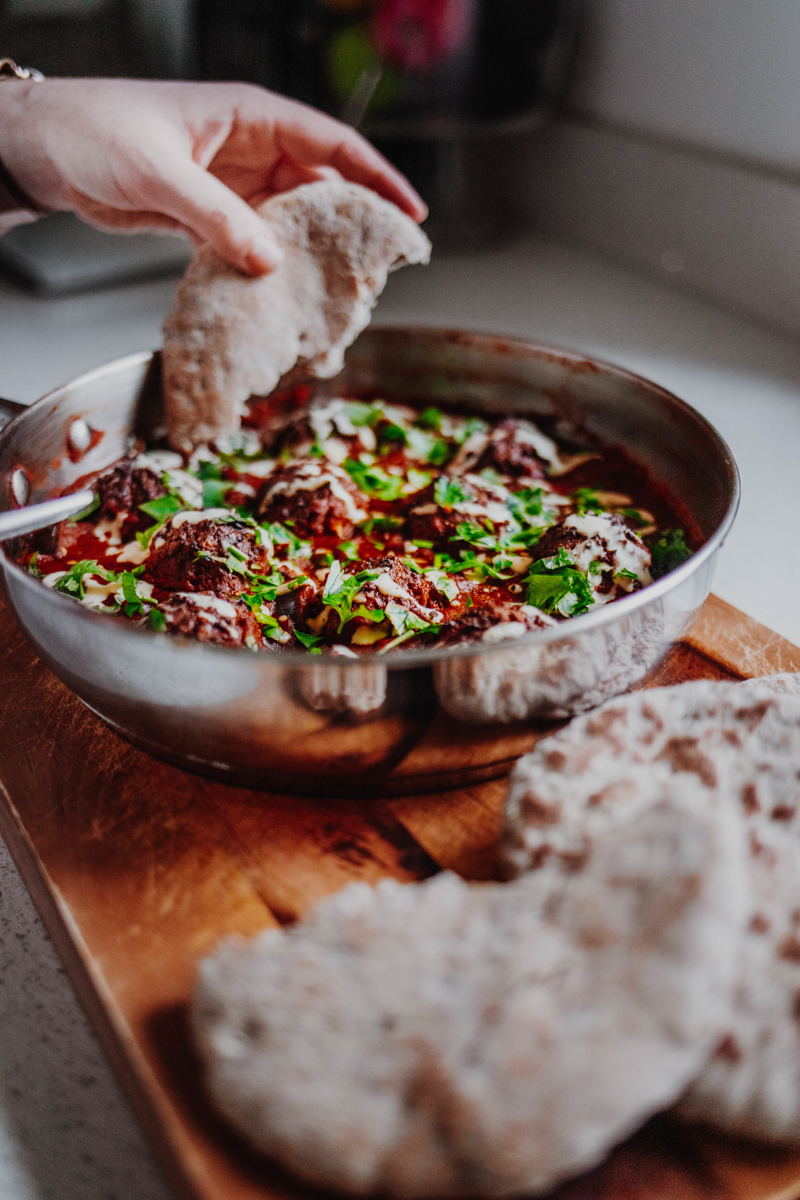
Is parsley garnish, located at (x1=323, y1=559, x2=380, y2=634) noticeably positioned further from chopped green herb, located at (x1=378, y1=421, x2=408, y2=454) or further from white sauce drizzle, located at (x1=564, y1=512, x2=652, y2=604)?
chopped green herb, located at (x1=378, y1=421, x2=408, y2=454)

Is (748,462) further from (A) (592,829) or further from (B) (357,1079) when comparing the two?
(B) (357,1079)

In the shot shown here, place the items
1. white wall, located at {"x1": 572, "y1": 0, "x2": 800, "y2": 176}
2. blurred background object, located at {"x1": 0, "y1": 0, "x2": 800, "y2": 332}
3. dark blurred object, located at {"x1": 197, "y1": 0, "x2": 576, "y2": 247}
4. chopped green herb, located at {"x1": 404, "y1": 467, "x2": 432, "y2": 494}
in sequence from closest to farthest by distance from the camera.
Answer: chopped green herb, located at {"x1": 404, "y1": 467, "x2": 432, "y2": 494} < white wall, located at {"x1": 572, "y1": 0, "x2": 800, "y2": 176} < blurred background object, located at {"x1": 0, "y1": 0, "x2": 800, "y2": 332} < dark blurred object, located at {"x1": 197, "y1": 0, "x2": 576, "y2": 247}

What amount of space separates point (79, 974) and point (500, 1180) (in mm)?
444

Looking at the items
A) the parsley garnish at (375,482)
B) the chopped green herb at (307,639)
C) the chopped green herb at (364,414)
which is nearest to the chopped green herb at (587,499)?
the parsley garnish at (375,482)

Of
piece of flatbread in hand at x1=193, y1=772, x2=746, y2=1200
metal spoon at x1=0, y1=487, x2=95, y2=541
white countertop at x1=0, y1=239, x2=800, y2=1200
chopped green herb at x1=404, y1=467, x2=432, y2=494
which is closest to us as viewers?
piece of flatbread in hand at x1=193, y1=772, x2=746, y2=1200

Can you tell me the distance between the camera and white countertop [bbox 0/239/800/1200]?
89 centimetres

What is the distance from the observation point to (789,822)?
0.87m

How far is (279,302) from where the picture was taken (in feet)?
5.26

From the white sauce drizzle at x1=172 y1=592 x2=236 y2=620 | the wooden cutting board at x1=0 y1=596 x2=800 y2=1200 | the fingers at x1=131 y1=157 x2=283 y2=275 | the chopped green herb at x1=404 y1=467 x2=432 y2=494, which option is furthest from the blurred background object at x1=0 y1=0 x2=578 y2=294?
the wooden cutting board at x1=0 y1=596 x2=800 y2=1200

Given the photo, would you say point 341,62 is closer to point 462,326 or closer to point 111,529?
point 462,326

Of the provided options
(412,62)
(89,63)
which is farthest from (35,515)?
(89,63)

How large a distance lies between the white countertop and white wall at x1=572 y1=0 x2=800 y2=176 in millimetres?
429

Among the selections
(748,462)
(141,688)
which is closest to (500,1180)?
(141,688)

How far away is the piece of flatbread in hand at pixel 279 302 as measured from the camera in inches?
62.6
